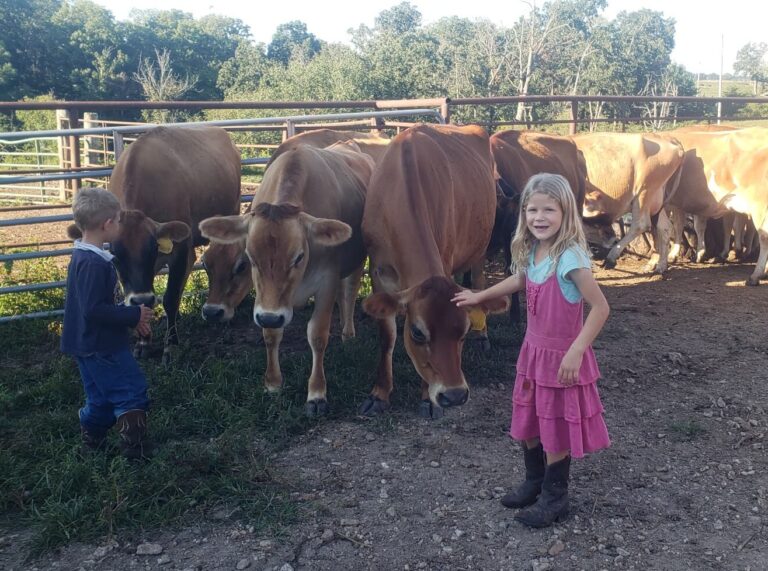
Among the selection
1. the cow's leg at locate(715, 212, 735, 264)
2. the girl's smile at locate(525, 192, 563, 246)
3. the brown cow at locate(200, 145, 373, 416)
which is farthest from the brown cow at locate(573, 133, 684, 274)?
the girl's smile at locate(525, 192, 563, 246)

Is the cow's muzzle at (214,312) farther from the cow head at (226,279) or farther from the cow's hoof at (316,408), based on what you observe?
the cow's hoof at (316,408)

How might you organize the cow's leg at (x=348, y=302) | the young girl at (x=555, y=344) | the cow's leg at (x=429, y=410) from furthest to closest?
the cow's leg at (x=348, y=302) < the cow's leg at (x=429, y=410) < the young girl at (x=555, y=344)

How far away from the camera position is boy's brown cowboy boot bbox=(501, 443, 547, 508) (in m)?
3.55

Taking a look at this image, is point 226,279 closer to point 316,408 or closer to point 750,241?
point 316,408

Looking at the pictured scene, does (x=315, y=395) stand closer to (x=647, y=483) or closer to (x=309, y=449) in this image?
(x=309, y=449)

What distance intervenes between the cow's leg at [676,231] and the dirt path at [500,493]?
4.56 m

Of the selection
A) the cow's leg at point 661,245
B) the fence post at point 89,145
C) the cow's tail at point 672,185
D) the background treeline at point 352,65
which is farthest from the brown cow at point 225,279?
the background treeline at point 352,65

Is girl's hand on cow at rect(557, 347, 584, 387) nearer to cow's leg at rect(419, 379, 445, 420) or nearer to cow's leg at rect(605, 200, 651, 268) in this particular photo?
cow's leg at rect(419, 379, 445, 420)

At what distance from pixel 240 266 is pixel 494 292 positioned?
2466mm

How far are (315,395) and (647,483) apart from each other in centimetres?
214

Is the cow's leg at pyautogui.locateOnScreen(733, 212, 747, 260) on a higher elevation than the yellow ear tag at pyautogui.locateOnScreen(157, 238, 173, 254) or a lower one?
lower

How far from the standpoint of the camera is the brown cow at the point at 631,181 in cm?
920

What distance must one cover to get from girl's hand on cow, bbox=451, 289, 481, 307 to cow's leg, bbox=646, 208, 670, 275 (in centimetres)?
596

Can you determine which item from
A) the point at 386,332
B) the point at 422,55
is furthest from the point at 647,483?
the point at 422,55
